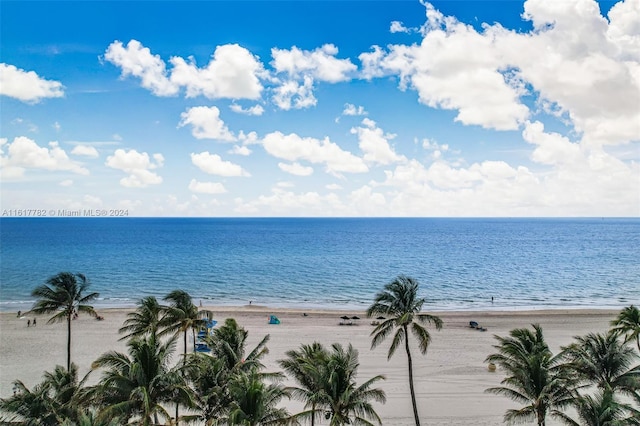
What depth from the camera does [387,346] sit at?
159 ft

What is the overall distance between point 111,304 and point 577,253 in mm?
148412

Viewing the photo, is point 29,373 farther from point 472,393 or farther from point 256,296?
point 256,296

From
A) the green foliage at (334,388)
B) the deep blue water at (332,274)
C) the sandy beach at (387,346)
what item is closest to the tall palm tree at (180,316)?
the green foliage at (334,388)

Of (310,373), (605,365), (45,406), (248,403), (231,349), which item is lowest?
(45,406)

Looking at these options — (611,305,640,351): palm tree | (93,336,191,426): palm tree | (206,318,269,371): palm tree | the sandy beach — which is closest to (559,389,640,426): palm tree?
(611,305,640,351): palm tree

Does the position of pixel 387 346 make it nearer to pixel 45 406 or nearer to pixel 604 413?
pixel 604 413

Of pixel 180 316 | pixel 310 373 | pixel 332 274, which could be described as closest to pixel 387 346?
pixel 180 316

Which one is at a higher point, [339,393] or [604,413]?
[604,413]

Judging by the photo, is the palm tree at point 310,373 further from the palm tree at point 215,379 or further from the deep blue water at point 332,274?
the deep blue water at point 332,274

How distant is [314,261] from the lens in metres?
131

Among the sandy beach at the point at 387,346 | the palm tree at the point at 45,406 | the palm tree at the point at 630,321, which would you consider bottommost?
the sandy beach at the point at 387,346

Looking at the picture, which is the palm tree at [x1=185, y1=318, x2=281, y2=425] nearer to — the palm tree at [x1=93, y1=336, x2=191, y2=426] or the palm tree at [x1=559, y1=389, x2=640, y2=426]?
the palm tree at [x1=93, y1=336, x2=191, y2=426]

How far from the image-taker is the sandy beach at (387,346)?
A: 33250 millimetres

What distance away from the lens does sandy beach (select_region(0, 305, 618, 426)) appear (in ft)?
109
